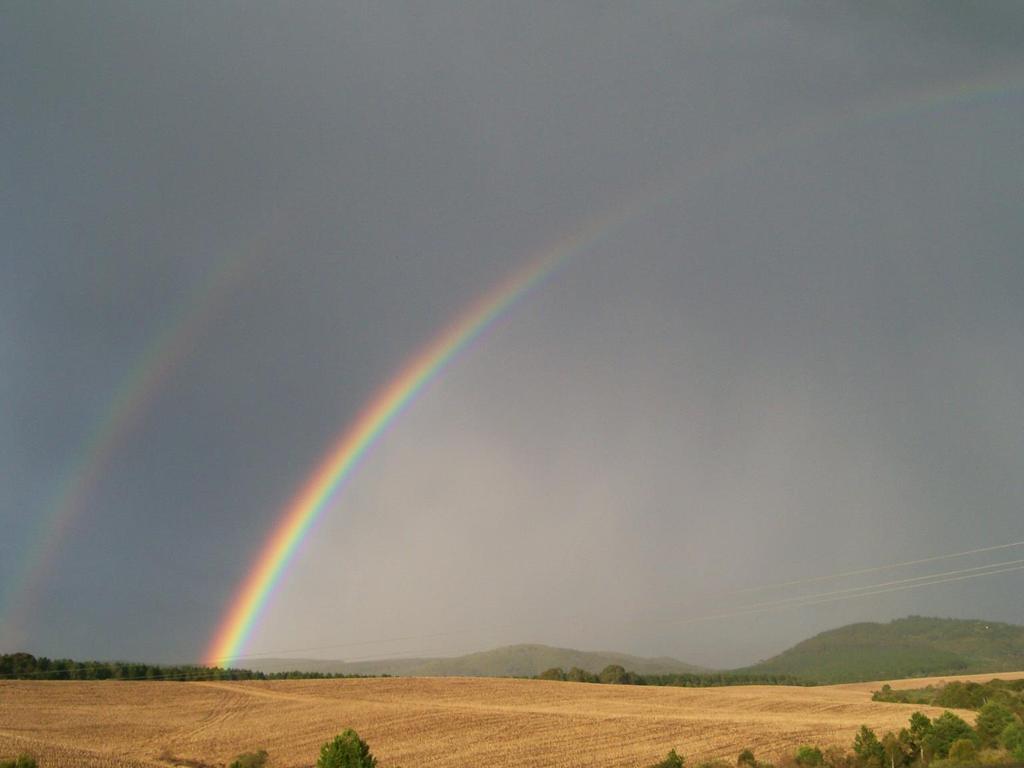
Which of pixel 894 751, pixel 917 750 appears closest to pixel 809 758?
pixel 894 751

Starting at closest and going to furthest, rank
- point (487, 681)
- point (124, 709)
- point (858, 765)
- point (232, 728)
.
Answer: point (858, 765) → point (232, 728) → point (124, 709) → point (487, 681)

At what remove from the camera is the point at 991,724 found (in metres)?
43.0

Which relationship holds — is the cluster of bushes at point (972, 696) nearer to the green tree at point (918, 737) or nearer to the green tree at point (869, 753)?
the green tree at point (918, 737)

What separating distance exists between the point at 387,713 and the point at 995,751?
42442mm

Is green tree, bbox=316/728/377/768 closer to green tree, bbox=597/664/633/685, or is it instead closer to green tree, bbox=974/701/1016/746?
green tree, bbox=974/701/1016/746

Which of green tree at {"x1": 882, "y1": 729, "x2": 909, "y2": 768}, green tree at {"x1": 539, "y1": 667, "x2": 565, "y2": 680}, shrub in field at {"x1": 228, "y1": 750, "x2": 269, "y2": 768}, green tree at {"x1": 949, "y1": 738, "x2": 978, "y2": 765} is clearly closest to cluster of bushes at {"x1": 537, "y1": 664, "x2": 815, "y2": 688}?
green tree at {"x1": 539, "y1": 667, "x2": 565, "y2": 680}

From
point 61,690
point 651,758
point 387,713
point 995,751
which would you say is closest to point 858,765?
point 995,751

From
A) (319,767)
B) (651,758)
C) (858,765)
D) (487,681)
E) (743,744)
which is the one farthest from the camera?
(487,681)

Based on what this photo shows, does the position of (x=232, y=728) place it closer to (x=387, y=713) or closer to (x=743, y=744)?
(x=387, y=713)

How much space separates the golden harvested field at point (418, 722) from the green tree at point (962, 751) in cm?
745

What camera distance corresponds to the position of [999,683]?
282 feet

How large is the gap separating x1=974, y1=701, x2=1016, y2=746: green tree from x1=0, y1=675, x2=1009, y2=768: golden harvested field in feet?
21.4

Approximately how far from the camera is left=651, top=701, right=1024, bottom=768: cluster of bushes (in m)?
35.8

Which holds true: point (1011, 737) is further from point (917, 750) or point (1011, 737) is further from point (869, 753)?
point (869, 753)
